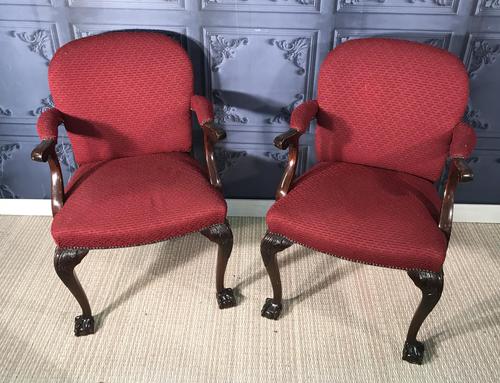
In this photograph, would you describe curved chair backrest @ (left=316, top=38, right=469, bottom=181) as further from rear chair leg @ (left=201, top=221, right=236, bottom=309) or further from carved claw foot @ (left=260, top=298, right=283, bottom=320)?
carved claw foot @ (left=260, top=298, right=283, bottom=320)

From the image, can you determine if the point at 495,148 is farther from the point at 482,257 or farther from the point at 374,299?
the point at 374,299

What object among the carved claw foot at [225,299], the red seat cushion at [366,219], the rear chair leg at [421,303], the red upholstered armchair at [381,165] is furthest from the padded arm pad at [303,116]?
the carved claw foot at [225,299]

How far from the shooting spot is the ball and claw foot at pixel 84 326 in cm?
169

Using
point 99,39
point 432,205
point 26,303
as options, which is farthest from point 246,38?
point 26,303

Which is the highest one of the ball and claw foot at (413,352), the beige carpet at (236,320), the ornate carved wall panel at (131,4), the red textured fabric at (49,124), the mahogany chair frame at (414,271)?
the ornate carved wall panel at (131,4)

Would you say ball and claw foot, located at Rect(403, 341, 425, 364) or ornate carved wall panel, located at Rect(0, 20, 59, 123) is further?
ornate carved wall panel, located at Rect(0, 20, 59, 123)

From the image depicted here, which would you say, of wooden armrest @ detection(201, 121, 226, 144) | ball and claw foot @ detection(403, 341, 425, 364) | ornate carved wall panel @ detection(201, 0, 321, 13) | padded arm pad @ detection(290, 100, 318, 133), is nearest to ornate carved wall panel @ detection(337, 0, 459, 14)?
ornate carved wall panel @ detection(201, 0, 321, 13)

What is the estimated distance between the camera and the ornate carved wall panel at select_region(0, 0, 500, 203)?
1757mm

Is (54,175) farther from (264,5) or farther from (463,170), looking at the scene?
(463,170)

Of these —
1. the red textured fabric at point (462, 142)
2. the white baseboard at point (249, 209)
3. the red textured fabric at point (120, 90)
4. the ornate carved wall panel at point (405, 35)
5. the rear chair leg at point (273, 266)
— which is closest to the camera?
the red textured fabric at point (462, 142)

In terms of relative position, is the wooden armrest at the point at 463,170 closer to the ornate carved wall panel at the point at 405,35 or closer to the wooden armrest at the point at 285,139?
the wooden armrest at the point at 285,139

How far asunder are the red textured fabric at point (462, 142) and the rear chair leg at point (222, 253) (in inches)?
31.9

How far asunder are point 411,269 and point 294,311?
0.58 m

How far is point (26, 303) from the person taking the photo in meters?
1.83
